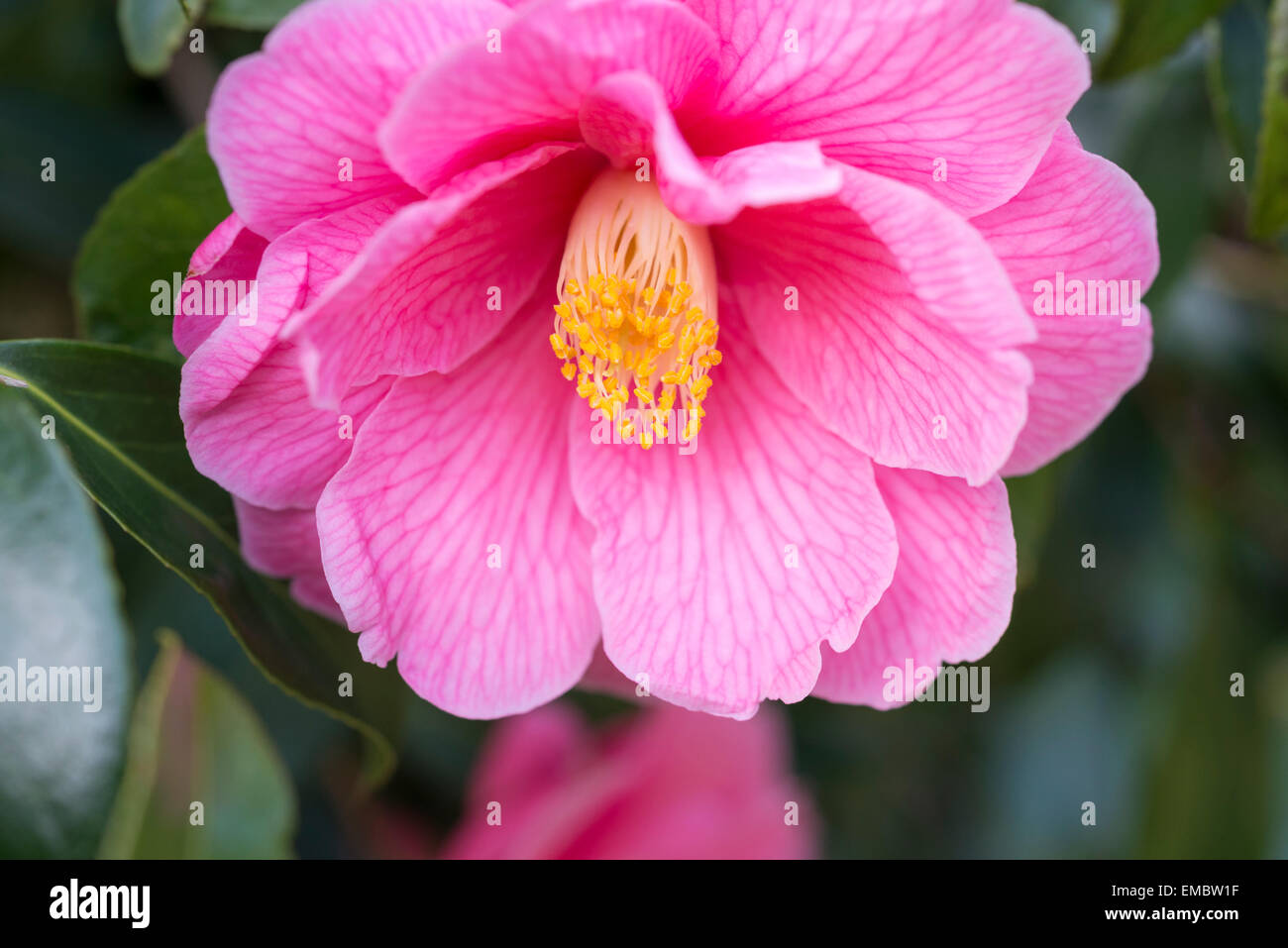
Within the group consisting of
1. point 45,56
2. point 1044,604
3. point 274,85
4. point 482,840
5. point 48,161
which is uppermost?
point 45,56

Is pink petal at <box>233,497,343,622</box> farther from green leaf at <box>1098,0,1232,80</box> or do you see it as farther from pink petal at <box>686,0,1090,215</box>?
green leaf at <box>1098,0,1232,80</box>

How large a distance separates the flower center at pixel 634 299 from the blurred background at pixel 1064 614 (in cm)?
40

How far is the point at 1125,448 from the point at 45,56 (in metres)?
1.79

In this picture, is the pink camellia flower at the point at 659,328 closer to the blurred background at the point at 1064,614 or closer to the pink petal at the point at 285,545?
the pink petal at the point at 285,545

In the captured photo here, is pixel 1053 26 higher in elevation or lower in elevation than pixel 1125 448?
higher

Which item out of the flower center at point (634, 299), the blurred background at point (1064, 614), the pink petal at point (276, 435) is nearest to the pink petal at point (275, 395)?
the pink petal at point (276, 435)

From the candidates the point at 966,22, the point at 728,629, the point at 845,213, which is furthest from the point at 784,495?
the point at 966,22

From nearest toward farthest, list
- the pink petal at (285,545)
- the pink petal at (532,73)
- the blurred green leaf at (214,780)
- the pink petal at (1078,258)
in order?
the pink petal at (532,73) < the pink petal at (1078,258) < the pink petal at (285,545) < the blurred green leaf at (214,780)

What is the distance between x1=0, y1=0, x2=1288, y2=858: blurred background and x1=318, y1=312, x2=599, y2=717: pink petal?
394 mm

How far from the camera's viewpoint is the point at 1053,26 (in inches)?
29.2

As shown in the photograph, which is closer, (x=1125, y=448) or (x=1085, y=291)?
(x=1085, y=291)

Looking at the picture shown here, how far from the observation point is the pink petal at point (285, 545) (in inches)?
37.4

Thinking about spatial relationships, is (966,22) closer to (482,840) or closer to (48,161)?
(482,840)

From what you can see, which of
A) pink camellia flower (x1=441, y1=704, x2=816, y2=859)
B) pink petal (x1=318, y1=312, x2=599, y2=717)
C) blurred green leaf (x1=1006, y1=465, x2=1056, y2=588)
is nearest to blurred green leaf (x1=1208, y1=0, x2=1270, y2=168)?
blurred green leaf (x1=1006, y1=465, x2=1056, y2=588)
